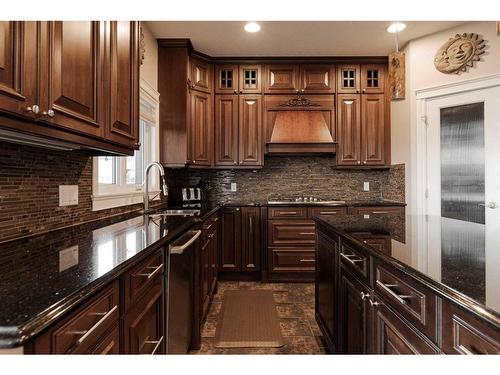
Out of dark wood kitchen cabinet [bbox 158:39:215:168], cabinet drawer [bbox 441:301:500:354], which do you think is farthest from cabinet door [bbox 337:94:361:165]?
cabinet drawer [bbox 441:301:500:354]

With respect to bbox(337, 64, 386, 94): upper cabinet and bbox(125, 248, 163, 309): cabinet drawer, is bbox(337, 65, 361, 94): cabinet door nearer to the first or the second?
bbox(337, 64, 386, 94): upper cabinet

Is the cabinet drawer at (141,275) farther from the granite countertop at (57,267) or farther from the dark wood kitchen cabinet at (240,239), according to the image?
the dark wood kitchen cabinet at (240,239)

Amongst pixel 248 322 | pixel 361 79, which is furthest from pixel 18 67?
pixel 361 79

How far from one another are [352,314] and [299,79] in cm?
319

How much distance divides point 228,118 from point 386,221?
2.60 m

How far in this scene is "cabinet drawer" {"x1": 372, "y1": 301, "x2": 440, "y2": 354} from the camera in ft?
2.88

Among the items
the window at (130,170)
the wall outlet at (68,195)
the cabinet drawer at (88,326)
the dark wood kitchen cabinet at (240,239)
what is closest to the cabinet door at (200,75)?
the window at (130,170)

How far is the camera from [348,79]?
13.0 ft

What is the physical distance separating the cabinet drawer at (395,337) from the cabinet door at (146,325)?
0.90m

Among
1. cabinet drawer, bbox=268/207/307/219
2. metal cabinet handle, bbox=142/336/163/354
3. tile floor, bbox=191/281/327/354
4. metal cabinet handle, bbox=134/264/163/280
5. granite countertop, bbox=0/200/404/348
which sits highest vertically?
granite countertop, bbox=0/200/404/348

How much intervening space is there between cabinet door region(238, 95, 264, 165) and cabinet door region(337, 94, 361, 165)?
3.35ft

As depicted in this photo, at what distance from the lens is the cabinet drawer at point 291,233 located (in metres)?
3.62
